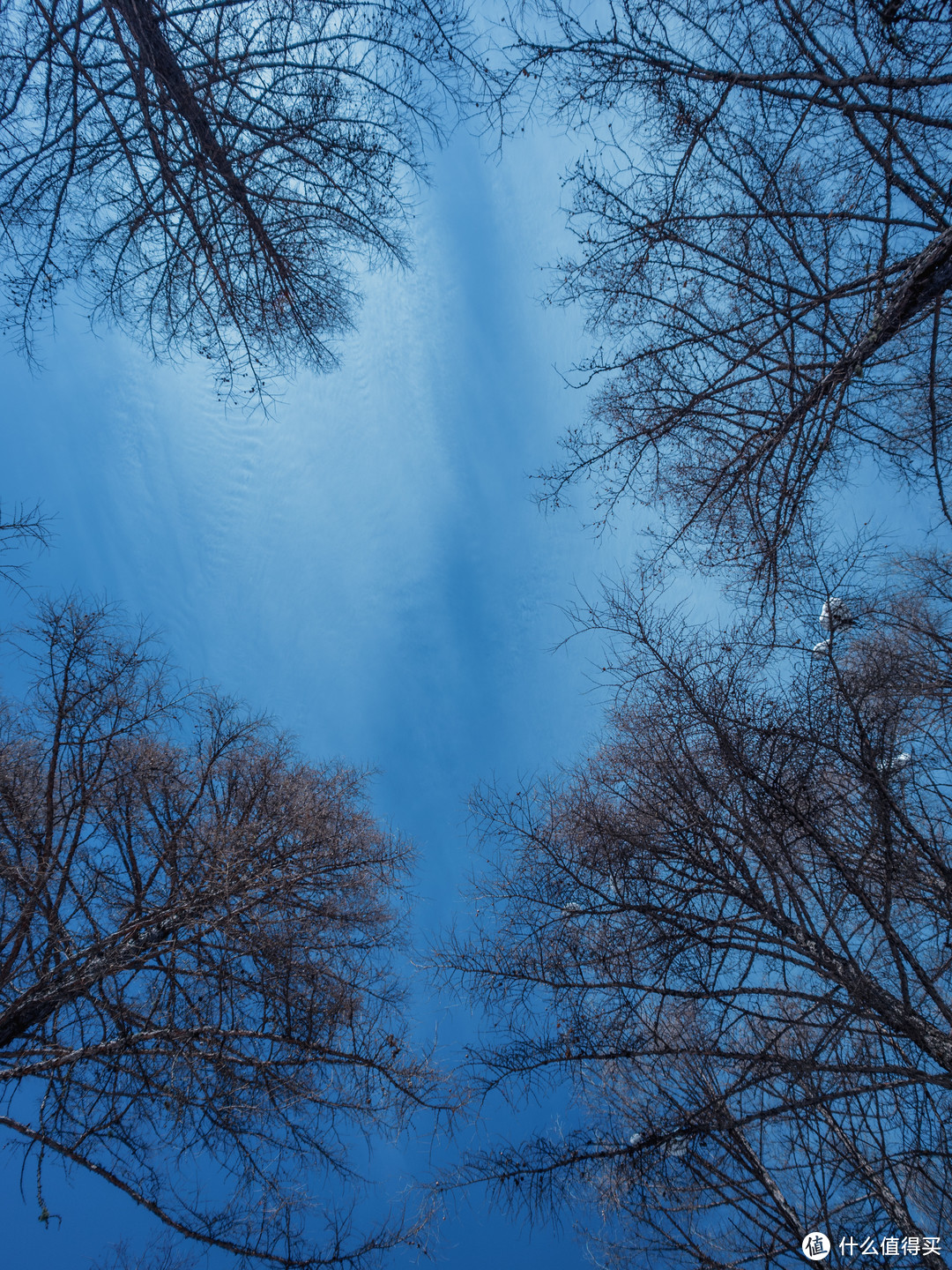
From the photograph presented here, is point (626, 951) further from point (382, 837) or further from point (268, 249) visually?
point (268, 249)

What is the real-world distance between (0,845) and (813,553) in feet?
26.7

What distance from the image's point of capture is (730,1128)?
4.54m

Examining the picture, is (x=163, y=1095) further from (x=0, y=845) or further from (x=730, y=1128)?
(x=730, y=1128)

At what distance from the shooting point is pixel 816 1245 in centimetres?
403

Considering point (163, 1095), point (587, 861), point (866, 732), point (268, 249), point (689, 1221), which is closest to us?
point (268, 249)

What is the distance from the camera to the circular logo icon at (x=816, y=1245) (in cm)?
392

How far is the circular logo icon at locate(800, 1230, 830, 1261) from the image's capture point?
3922mm

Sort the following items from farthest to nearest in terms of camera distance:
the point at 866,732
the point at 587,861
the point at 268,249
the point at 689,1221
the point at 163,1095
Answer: the point at 587,861
the point at 163,1095
the point at 866,732
the point at 689,1221
the point at 268,249

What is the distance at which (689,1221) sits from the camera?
4.83 meters

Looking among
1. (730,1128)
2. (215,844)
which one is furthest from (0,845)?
(730,1128)

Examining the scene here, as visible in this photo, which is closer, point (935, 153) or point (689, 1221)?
point (935, 153)

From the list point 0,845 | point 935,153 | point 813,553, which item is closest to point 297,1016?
point 0,845

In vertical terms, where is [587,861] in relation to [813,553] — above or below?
below

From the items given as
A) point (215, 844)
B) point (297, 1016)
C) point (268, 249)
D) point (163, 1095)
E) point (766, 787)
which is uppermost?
point (268, 249)
